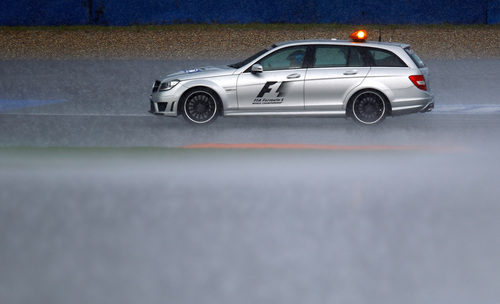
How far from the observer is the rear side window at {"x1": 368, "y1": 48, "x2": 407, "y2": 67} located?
1625 cm

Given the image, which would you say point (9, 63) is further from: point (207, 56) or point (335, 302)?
point (335, 302)

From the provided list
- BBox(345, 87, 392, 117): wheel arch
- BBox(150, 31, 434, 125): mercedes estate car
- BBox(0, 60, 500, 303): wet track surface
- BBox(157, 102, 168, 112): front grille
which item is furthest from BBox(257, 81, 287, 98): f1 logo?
BBox(157, 102, 168, 112): front grille

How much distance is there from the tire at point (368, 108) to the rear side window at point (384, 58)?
0.62m

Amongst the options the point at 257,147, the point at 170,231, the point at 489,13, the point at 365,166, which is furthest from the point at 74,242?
the point at 489,13

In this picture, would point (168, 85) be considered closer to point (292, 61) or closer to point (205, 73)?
point (205, 73)

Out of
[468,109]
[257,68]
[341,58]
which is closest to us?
[257,68]

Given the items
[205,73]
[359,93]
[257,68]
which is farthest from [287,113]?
[205,73]

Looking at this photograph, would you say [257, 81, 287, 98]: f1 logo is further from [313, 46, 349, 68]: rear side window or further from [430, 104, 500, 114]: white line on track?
[430, 104, 500, 114]: white line on track

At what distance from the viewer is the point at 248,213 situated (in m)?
8.56

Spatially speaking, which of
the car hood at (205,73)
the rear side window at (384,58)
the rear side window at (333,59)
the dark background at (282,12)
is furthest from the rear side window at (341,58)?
the dark background at (282,12)

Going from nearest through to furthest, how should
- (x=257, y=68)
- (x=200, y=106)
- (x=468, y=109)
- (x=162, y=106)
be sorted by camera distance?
(x=257, y=68) < (x=200, y=106) < (x=162, y=106) < (x=468, y=109)

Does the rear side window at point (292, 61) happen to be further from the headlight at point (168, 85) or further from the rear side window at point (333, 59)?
the headlight at point (168, 85)

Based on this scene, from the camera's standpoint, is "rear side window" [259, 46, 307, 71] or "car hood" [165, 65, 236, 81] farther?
"rear side window" [259, 46, 307, 71]

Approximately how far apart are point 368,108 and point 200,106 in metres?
2.67
